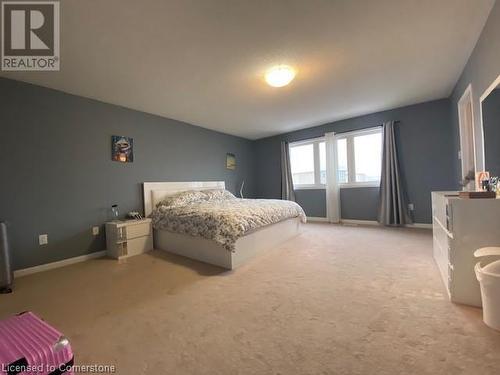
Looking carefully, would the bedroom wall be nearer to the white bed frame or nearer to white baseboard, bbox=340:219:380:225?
the white bed frame

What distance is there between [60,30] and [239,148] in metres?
4.37

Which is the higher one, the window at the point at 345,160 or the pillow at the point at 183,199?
the window at the point at 345,160

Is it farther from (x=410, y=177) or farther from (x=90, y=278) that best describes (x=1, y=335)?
(x=410, y=177)

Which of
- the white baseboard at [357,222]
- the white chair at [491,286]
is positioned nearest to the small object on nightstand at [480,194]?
the white chair at [491,286]

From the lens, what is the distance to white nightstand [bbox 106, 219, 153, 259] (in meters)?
3.09

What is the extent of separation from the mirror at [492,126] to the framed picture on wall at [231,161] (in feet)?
14.7

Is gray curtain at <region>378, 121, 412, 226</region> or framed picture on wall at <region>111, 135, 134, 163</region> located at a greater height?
framed picture on wall at <region>111, 135, 134, 163</region>

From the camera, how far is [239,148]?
19.7 feet

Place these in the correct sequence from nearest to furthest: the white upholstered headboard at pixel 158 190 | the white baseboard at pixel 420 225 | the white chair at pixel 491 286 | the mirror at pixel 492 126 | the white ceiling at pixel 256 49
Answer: the white chair at pixel 491 286 → the white ceiling at pixel 256 49 → the mirror at pixel 492 126 → the white upholstered headboard at pixel 158 190 → the white baseboard at pixel 420 225

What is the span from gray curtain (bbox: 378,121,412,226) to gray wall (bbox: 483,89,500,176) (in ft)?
6.88

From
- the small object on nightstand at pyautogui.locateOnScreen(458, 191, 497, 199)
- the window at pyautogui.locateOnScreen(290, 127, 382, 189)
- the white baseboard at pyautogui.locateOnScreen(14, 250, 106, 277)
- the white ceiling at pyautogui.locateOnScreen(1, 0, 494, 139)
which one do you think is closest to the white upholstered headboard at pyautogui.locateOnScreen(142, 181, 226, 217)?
the white baseboard at pyautogui.locateOnScreen(14, 250, 106, 277)

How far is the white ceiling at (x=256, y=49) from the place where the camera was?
1740 mm

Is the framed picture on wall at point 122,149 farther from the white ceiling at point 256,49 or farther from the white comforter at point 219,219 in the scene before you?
the white comforter at point 219,219

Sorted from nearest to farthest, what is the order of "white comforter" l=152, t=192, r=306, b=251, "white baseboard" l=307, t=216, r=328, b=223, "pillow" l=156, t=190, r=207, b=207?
"white comforter" l=152, t=192, r=306, b=251, "pillow" l=156, t=190, r=207, b=207, "white baseboard" l=307, t=216, r=328, b=223
